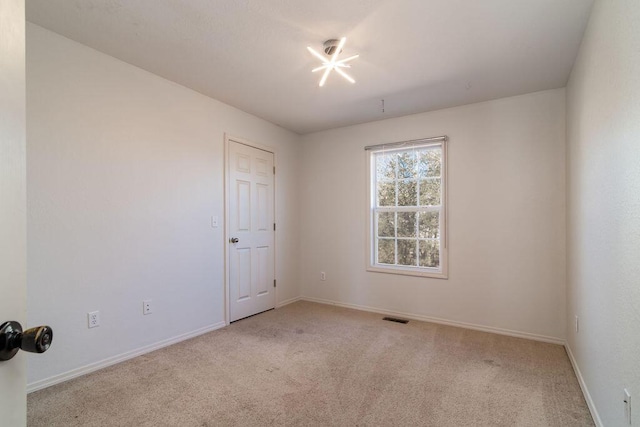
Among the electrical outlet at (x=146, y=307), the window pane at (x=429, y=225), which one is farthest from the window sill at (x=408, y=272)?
the electrical outlet at (x=146, y=307)

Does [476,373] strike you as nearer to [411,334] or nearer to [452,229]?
[411,334]

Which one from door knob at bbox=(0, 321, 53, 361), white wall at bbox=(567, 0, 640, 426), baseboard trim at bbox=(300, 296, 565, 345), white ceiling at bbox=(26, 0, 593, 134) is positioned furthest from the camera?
baseboard trim at bbox=(300, 296, 565, 345)

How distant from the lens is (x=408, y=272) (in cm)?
371

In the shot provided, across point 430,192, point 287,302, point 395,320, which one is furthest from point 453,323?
point 287,302

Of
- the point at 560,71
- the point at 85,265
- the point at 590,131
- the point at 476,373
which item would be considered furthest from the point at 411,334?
the point at 85,265

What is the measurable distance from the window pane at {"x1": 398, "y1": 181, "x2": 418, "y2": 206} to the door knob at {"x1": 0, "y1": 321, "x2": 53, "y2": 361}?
11.7ft

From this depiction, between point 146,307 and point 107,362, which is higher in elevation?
point 146,307

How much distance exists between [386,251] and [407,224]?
44 cm

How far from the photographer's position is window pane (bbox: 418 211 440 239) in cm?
361

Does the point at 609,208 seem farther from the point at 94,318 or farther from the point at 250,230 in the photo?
the point at 94,318

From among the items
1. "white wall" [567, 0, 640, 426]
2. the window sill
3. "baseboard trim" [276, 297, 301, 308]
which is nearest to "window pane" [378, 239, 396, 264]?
the window sill

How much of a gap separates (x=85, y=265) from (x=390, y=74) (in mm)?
2885

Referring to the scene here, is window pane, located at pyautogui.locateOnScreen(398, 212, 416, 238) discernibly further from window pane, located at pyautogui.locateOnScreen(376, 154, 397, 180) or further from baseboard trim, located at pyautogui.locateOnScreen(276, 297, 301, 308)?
baseboard trim, located at pyautogui.locateOnScreen(276, 297, 301, 308)

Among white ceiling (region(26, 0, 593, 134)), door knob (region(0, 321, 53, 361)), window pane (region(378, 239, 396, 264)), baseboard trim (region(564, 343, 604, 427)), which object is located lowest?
baseboard trim (region(564, 343, 604, 427))
